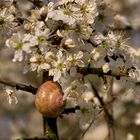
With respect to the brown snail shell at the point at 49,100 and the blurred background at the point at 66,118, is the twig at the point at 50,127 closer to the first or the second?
the brown snail shell at the point at 49,100

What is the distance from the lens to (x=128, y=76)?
153 cm

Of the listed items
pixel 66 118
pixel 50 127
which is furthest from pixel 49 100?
pixel 66 118

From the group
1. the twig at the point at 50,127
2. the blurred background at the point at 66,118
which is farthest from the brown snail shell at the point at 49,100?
the blurred background at the point at 66,118

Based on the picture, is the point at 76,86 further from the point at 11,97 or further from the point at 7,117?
the point at 7,117

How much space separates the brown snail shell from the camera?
141cm

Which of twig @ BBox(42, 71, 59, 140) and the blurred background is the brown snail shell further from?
the blurred background

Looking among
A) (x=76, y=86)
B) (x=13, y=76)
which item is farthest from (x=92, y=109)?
(x=13, y=76)

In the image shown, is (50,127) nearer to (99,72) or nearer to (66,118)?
(99,72)

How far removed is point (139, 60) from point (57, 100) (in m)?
0.44

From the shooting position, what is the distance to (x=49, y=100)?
1.43 m

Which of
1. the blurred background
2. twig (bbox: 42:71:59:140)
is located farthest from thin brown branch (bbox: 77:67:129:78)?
the blurred background

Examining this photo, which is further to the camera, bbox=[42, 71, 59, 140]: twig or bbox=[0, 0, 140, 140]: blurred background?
bbox=[0, 0, 140, 140]: blurred background

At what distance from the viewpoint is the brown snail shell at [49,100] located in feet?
4.64

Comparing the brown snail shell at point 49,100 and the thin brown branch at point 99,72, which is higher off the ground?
the thin brown branch at point 99,72
